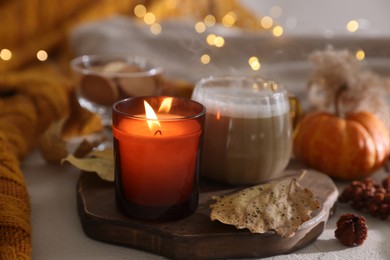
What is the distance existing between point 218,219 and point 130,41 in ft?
2.54

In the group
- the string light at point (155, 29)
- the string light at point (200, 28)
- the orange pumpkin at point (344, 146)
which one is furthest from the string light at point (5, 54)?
the orange pumpkin at point (344, 146)

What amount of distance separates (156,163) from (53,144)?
0.28 meters

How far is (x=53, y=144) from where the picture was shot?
836 mm

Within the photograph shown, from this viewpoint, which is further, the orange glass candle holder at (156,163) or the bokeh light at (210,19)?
the bokeh light at (210,19)

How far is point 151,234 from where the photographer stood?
0.60 meters

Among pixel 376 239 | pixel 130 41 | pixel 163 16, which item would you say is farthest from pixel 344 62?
pixel 163 16

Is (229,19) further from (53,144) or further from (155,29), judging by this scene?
(53,144)

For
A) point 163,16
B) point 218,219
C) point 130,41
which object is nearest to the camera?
point 218,219

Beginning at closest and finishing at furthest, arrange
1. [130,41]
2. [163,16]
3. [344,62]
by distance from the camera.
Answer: [344,62] < [130,41] < [163,16]

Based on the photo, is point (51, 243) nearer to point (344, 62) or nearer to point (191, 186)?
point (191, 186)

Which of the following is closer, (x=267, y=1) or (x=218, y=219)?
(x=218, y=219)

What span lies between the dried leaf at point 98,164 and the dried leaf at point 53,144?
0.10 metres

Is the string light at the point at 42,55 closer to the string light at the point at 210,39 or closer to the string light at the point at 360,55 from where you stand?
the string light at the point at 210,39

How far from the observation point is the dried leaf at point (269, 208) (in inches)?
23.4
